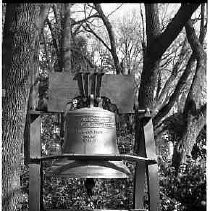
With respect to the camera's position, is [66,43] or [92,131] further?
[66,43]

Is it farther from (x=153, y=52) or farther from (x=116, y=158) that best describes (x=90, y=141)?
(x=153, y=52)

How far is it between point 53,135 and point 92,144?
12.5 metres

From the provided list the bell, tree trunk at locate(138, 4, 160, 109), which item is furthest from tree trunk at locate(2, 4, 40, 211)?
tree trunk at locate(138, 4, 160, 109)

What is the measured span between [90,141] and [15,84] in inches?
86.4

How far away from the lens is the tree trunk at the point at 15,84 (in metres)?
6.68

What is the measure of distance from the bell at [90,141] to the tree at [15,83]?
1.75 metres

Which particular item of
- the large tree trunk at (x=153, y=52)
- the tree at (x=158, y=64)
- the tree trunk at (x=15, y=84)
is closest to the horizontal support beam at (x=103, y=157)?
the tree trunk at (x=15, y=84)

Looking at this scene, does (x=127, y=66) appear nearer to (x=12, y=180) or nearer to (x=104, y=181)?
(x=104, y=181)

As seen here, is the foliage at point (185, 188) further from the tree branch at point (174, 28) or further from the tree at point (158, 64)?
the tree branch at point (174, 28)

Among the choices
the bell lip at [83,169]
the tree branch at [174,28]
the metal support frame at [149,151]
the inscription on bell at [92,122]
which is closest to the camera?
the bell lip at [83,169]

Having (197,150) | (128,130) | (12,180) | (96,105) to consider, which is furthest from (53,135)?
(96,105)

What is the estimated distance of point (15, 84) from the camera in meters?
6.80

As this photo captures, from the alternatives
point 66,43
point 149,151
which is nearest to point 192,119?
point 149,151

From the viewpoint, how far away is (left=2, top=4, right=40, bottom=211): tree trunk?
6680 mm
